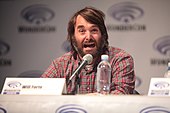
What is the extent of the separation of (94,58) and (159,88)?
3.39 feet

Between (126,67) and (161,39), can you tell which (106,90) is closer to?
(126,67)

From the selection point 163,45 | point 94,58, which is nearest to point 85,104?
point 94,58

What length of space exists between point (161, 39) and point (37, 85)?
235cm

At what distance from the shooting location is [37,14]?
13.9ft

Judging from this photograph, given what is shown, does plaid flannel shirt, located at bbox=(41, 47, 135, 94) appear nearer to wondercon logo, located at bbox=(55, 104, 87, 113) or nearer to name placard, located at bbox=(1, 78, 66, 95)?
name placard, located at bbox=(1, 78, 66, 95)

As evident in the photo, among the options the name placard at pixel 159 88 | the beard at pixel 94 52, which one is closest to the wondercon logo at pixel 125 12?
the beard at pixel 94 52

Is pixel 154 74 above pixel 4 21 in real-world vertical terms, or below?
below

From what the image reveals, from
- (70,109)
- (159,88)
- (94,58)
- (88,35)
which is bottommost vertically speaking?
(70,109)

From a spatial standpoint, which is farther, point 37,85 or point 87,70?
point 87,70

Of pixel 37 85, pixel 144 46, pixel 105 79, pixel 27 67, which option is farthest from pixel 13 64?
pixel 37 85

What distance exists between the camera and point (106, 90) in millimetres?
2359

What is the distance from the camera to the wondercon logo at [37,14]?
4180 mm

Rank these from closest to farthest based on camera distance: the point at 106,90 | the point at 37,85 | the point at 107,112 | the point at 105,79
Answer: the point at 107,112
the point at 37,85
the point at 106,90
the point at 105,79

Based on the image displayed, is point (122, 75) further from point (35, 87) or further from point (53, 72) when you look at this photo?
point (35, 87)
